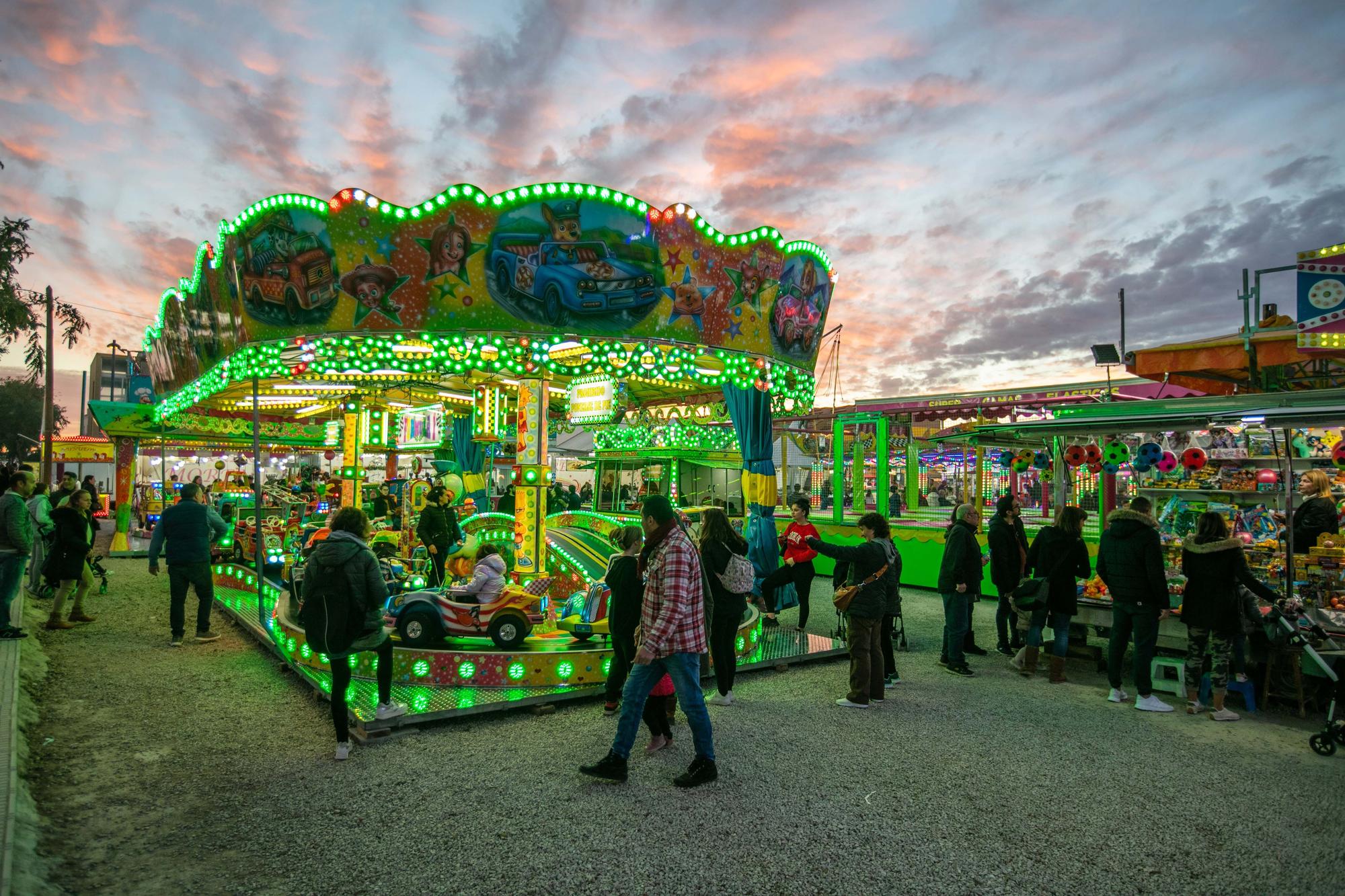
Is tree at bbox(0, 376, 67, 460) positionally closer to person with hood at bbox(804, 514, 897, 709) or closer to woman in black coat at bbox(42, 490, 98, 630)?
woman in black coat at bbox(42, 490, 98, 630)

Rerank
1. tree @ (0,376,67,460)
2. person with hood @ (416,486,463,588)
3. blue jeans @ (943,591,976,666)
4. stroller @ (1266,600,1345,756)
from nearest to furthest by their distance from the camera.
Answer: stroller @ (1266,600,1345,756) → blue jeans @ (943,591,976,666) → person with hood @ (416,486,463,588) → tree @ (0,376,67,460)

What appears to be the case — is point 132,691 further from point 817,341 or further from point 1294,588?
point 1294,588

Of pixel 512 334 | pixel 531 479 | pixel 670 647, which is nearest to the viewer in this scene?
pixel 670 647

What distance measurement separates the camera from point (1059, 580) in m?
6.59

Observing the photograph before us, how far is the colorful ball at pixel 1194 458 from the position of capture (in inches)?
310

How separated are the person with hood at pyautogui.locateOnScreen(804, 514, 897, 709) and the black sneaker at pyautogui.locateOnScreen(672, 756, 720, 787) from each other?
73.9 inches

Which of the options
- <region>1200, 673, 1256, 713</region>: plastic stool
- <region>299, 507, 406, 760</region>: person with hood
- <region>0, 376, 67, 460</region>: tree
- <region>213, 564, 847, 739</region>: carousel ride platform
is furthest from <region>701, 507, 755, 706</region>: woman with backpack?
<region>0, 376, 67, 460</region>: tree

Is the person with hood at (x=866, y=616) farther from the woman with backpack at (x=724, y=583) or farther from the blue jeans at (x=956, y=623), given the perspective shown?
the blue jeans at (x=956, y=623)

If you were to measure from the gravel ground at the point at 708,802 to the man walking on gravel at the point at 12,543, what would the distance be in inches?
72.8

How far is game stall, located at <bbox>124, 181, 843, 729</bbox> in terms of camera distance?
618 cm

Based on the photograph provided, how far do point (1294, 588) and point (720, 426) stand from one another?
11557mm

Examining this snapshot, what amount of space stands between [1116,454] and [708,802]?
267 inches

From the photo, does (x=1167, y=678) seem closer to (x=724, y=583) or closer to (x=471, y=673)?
(x=724, y=583)

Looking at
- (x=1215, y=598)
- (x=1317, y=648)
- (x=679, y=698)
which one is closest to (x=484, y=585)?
(x=679, y=698)
